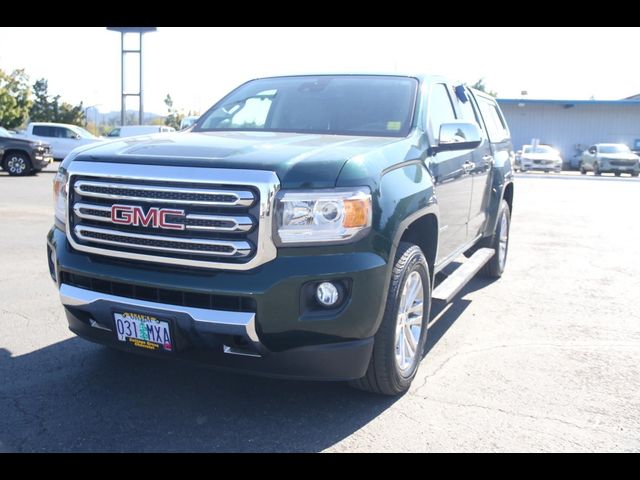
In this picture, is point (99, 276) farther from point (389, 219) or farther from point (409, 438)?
point (409, 438)

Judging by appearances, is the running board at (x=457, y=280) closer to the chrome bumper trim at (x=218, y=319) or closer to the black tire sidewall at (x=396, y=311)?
the black tire sidewall at (x=396, y=311)

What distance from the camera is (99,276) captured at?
10.7 feet

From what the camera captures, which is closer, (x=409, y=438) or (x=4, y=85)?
(x=409, y=438)

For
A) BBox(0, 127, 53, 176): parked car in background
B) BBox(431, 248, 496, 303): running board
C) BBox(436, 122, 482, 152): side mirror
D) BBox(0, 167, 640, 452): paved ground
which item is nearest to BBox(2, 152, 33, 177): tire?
BBox(0, 127, 53, 176): parked car in background

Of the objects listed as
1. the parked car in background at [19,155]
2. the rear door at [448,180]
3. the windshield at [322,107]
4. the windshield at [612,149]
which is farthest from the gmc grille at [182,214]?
the windshield at [612,149]

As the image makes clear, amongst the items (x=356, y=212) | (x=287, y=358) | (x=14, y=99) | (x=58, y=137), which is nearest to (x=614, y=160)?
(x=58, y=137)

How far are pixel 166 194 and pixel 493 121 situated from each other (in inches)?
194

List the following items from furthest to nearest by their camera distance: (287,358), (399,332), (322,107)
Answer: (322,107), (399,332), (287,358)

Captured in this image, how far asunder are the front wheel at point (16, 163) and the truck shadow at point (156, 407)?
16.5 metres

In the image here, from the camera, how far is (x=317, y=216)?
304cm

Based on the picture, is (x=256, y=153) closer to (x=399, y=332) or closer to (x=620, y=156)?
(x=399, y=332)

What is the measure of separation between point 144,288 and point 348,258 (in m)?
1.05

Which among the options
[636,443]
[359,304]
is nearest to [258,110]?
[359,304]

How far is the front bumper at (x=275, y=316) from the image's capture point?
2.97 meters
